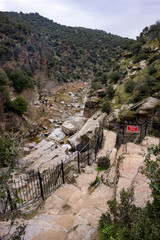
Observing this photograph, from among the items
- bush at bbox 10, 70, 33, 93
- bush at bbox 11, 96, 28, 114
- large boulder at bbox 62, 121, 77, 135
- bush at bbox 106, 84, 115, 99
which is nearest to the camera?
bush at bbox 106, 84, 115, 99

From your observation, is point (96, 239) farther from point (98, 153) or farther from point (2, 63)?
point (2, 63)

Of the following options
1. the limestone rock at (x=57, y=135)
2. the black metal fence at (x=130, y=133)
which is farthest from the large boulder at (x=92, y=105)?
the black metal fence at (x=130, y=133)

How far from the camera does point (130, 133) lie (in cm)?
1252

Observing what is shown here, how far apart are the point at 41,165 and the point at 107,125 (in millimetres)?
7361

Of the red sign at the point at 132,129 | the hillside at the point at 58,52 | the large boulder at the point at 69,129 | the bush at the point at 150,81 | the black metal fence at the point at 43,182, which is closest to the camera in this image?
the black metal fence at the point at 43,182

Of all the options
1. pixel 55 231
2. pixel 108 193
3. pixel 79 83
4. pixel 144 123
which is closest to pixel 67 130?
pixel 144 123

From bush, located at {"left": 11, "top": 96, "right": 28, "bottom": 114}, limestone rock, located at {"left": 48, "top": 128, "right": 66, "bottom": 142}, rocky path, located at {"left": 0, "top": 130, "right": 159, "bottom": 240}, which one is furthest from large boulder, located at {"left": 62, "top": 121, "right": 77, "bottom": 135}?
rocky path, located at {"left": 0, "top": 130, "right": 159, "bottom": 240}

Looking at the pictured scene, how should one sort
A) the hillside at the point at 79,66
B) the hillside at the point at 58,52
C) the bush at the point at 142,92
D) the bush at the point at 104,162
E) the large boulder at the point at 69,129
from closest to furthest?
the bush at the point at 104,162
the bush at the point at 142,92
the hillside at the point at 79,66
the large boulder at the point at 69,129
the hillside at the point at 58,52

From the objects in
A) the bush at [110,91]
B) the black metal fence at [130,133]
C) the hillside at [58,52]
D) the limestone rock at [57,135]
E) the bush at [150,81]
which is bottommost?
the limestone rock at [57,135]

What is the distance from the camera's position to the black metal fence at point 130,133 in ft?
37.9

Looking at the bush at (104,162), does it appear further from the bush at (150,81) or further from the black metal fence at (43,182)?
the bush at (150,81)

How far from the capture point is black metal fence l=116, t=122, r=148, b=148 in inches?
454

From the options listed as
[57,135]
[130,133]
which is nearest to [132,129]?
[130,133]

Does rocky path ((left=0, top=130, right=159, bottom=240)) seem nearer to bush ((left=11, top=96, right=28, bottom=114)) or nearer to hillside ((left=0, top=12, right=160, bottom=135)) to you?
hillside ((left=0, top=12, right=160, bottom=135))
